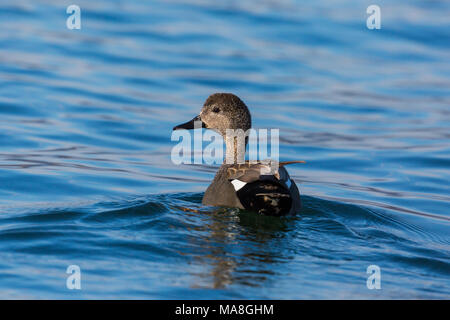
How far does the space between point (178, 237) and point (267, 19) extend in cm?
1344

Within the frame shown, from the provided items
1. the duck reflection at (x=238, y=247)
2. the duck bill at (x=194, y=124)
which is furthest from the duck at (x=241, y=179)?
the duck reflection at (x=238, y=247)

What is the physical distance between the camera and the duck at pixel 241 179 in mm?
6887

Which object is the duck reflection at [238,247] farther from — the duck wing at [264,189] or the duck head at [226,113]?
the duck head at [226,113]

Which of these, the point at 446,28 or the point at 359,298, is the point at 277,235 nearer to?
the point at 359,298

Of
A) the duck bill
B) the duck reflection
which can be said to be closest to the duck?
the duck bill

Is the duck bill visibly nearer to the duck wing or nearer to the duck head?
the duck head

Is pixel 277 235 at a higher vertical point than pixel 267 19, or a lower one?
lower

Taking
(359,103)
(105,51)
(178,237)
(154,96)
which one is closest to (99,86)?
(154,96)

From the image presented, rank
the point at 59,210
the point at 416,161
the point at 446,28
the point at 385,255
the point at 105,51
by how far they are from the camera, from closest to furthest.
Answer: the point at 385,255 < the point at 59,210 < the point at 416,161 < the point at 105,51 < the point at 446,28

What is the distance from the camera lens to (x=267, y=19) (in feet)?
63.4

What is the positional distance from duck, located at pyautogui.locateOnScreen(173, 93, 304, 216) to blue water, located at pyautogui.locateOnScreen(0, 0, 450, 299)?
170 mm

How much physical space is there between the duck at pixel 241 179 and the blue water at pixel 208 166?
0.17 m

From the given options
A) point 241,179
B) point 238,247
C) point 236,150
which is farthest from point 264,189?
point 236,150

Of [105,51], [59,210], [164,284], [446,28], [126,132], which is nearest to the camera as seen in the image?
[164,284]
